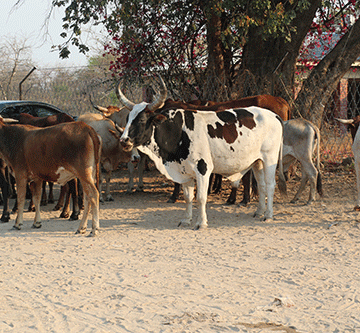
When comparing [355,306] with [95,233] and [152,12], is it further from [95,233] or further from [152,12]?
[152,12]

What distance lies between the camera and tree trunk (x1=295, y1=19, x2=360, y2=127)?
11516mm

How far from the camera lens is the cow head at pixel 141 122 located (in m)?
7.46

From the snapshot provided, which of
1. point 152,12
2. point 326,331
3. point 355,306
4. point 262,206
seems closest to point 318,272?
point 355,306

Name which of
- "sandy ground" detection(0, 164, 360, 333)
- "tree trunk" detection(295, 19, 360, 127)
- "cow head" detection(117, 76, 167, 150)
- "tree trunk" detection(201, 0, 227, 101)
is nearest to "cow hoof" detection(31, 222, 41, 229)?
"sandy ground" detection(0, 164, 360, 333)

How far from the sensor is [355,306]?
444 cm

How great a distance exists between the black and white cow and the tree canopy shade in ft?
9.92

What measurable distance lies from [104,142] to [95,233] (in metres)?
3.54

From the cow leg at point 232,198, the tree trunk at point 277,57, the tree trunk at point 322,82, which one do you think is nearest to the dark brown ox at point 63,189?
the cow leg at point 232,198

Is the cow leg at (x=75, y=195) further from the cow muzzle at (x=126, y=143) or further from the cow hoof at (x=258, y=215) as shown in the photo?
the cow hoof at (x=258, y=215)

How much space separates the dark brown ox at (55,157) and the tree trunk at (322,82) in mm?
5923

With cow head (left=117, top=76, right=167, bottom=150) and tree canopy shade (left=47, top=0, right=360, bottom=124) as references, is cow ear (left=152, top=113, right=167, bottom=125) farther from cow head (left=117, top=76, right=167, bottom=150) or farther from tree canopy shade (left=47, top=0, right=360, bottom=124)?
tree canopy shade (left=47, top=0, right=360, bottom=124)

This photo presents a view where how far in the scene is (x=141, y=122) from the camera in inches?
298

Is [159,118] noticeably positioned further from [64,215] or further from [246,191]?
[246,191]

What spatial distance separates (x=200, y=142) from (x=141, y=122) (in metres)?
0.92
